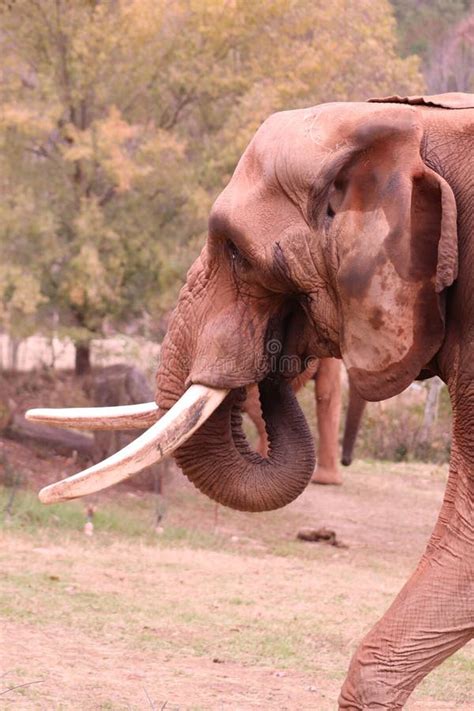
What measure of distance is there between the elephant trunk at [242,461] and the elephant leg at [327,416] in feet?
29.5

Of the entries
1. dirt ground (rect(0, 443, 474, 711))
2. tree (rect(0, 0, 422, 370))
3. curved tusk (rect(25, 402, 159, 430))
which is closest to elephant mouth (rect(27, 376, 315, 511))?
curved tusk (rect(25, 402, 159, 430))

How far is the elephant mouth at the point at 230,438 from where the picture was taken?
4.90 m

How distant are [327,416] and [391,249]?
32.8ft

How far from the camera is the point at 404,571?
11.0m

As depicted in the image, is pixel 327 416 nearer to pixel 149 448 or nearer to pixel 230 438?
pixel 230 438

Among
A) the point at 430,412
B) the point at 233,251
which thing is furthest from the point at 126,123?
the point at 233,251

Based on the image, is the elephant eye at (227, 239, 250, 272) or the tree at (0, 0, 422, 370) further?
the tree at (0, 0, 422, 370)

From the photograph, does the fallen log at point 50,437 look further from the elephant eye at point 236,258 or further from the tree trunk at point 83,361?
the elephant eye at point 236,258

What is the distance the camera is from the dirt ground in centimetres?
623

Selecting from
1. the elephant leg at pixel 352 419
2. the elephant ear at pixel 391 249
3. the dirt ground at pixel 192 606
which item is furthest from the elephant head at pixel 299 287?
the elephant leg at pixel 352 419

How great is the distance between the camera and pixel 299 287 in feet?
A: 15.9

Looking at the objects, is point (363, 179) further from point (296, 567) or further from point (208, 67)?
point (208, 67)

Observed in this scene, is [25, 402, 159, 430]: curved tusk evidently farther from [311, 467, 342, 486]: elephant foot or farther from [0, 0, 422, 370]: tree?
[311, 467, 342, 486]: elephant foot

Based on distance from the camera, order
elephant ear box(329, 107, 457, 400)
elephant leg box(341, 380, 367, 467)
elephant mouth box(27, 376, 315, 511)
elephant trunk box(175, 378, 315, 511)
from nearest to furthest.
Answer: elephant ear box(329, 107, 457, 400) → elephant mouth box(27, 376, 315, 511) → elephant trunk box(175, 378, 315, 511) → elephant leg box(341, 380, 367, 467)
